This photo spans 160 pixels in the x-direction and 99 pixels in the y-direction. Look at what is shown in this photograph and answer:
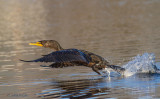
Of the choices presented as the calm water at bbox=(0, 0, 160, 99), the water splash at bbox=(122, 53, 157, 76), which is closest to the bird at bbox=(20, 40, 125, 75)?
the water splash at bbox=(122, 53, 157, 76)

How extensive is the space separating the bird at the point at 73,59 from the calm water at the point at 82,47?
0.35m

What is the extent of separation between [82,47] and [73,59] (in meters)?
6.65

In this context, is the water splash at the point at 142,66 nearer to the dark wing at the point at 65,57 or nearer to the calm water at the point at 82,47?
the calm water at the point at 82,47

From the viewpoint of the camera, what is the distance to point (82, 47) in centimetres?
1617

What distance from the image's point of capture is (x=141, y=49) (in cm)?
1448

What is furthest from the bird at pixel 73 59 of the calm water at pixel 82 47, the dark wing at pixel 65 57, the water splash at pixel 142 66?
the calm water at pixel 82 47

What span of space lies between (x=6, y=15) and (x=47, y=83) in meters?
25.7

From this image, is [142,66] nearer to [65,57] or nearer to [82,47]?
[65,57]

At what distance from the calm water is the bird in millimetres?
351

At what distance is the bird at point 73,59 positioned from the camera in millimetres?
9531

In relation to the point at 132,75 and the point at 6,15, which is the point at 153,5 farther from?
the point at 132,75

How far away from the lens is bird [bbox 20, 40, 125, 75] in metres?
9.53

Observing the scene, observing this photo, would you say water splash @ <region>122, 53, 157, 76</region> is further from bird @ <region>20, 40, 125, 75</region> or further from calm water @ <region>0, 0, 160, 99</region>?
calm water @ <region>0, 0, 160, 99</region>

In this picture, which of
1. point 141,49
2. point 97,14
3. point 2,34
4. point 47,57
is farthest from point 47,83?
point 97,14
